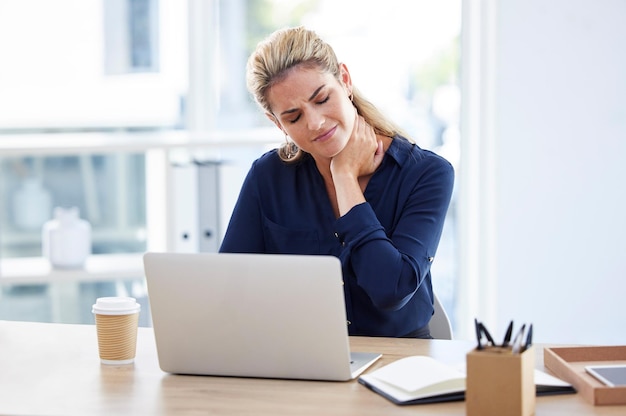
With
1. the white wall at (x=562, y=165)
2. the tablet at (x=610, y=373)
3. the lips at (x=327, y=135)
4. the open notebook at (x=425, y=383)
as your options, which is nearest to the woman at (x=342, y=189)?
the lips at (x=327, y=135)

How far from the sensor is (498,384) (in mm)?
1326

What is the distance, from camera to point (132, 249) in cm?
389

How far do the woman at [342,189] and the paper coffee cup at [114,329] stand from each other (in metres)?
0.52

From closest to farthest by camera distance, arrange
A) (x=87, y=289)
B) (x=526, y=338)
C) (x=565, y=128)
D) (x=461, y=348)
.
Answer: (x=526, y=338)
(x=461, y=348)
(x=565, y=128)
(x=87, y=289)

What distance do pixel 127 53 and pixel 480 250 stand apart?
173cm

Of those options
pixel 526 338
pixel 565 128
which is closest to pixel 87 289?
pixel 565 128

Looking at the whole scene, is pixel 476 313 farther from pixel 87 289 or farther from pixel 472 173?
pixel 87 289

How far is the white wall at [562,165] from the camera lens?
348 centimetres

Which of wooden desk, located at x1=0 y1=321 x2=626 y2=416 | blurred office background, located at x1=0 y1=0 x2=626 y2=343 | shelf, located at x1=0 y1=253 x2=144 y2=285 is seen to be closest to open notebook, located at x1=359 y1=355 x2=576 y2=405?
wooden desk, located at x1=0 y1=321 x2=626 y2=416

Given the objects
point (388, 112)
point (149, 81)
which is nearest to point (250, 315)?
point (388, 112)

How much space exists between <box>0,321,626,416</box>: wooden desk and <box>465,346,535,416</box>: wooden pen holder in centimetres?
7

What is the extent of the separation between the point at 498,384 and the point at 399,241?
0.69 m

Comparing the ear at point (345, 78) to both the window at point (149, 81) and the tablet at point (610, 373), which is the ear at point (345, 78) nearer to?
the tablet at point (610, 373)

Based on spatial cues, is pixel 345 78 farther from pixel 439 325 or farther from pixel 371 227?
pixel 439 325
